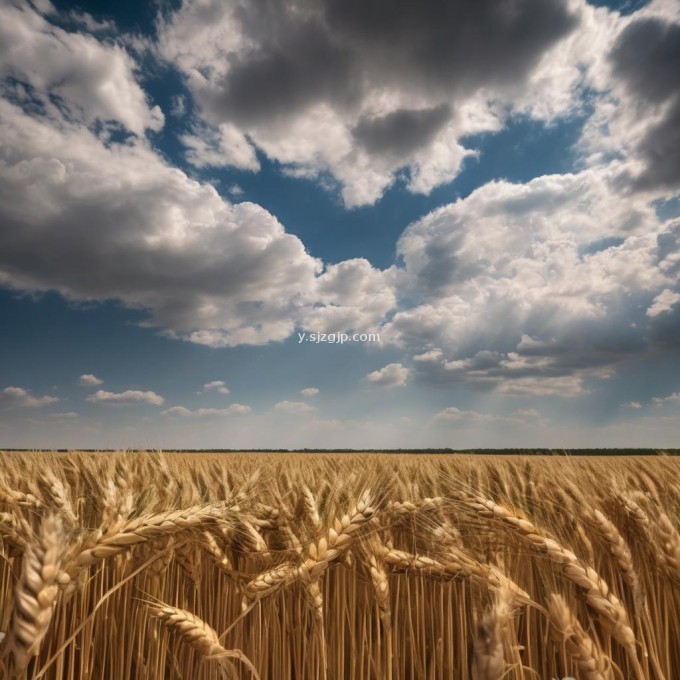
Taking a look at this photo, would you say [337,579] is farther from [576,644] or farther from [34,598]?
[34,598]

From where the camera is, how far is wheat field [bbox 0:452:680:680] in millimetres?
1941

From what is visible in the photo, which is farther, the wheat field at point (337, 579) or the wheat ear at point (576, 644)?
the wheat field at point (337, 579)

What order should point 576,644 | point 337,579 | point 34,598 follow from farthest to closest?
point 337,579
point 576,644
point 34,598

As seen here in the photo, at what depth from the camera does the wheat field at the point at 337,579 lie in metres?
1.94

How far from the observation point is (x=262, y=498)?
128 inches

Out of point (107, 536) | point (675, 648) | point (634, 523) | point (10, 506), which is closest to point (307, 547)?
point (107, 536)

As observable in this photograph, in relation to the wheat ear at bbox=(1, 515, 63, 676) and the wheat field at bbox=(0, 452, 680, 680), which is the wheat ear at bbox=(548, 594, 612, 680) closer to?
the wheat field at bbox=(0, 452, 680, 680)

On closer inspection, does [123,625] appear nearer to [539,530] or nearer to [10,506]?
[10,506]

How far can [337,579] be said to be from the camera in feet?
8.67

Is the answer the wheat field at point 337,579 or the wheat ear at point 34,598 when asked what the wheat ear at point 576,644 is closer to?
the wheat field at point 337,579

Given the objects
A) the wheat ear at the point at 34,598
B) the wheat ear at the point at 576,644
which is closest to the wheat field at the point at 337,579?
the wheat ear at the point at 576,644

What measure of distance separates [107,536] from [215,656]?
577mm

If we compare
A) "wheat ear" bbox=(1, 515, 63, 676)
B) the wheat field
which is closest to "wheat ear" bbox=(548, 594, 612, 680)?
the wheat field

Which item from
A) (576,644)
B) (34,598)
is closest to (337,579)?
(576,644)
